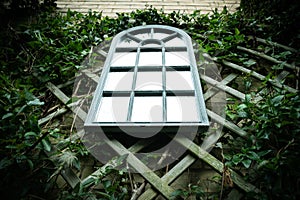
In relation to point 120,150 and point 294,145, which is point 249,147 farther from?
point 120,150

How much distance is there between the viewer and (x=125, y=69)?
1.88m

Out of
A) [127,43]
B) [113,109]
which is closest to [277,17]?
[127,43]

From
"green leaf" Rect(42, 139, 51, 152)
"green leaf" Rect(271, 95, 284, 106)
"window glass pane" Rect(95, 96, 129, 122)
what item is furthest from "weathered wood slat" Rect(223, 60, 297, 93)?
"green leaf" Rect(42, 139, 51, 152)

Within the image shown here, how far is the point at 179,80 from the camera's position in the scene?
173 cm

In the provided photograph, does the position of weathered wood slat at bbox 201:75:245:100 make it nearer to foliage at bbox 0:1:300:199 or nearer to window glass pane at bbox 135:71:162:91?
foliage at bbox 0:1:300:199

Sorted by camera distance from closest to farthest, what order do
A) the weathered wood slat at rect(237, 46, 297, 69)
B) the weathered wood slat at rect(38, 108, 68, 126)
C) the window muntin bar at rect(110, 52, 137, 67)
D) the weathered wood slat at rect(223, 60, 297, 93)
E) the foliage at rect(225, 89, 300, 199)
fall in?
the foliage at rect(225, 89, 300, 199), the weathered wood slat at rect(38, 108, 68, 126), the weathered wood slat at rect(223, 60, 297, 93), the weathered wood slat at rect(237, 46, 297, 69), the window muntin bar at rect(110, 52, 137, 67)

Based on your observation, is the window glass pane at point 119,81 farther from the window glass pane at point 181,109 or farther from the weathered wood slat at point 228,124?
the weathered wood slat at point 228,124

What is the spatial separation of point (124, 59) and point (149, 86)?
46 centimetres

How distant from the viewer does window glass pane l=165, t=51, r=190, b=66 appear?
191 cm

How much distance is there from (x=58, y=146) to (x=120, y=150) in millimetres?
320

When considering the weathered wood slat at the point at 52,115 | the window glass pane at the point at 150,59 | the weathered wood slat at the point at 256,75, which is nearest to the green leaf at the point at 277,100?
the weathered wood slat at the point at 256,75

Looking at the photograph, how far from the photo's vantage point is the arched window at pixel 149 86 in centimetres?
139

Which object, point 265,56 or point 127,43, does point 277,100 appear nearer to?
point 265,56

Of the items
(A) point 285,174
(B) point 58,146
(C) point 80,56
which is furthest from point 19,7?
(A) point 285,174
